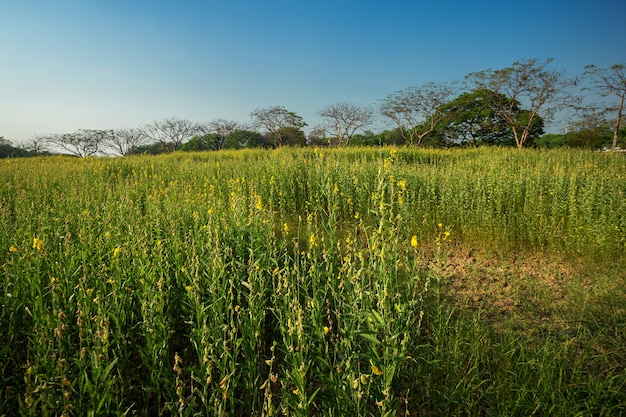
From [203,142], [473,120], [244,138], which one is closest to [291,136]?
[244,138]

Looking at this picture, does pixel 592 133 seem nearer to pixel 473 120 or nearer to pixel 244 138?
pixel 473 120

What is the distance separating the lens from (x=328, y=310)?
1.77m

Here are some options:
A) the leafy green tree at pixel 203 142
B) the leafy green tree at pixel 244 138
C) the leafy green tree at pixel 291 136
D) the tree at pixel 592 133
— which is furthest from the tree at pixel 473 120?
the leafy green tree at pixel 203 142

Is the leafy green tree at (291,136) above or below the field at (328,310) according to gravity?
above

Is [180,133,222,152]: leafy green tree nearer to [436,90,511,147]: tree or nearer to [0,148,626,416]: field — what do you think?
[436,90,511,147]: tree

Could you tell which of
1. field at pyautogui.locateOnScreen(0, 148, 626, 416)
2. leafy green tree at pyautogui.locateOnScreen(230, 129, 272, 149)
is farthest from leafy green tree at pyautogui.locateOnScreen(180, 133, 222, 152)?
field at pyautogui.locateOnScreen(0, 148, 626, 416)

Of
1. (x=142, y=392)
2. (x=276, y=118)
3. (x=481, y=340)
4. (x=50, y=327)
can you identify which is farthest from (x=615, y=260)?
(x=276, y=118)

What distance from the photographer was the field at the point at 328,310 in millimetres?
1521

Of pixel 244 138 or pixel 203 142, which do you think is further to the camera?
pixel 203 142

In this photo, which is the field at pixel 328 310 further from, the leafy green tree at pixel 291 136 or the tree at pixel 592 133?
the leafy green tree at pixel 291 136

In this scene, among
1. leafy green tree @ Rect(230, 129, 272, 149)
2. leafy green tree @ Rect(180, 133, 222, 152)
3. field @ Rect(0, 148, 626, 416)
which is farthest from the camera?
leafy green tree @ Rect(180, 133, 222, 152)

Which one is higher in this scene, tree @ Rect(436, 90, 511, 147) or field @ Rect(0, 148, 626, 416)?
tree @ Rect(436, 90, 511, 147)

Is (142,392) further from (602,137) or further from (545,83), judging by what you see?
Result: (602,137)

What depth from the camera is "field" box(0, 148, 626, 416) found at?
152 centimetres
